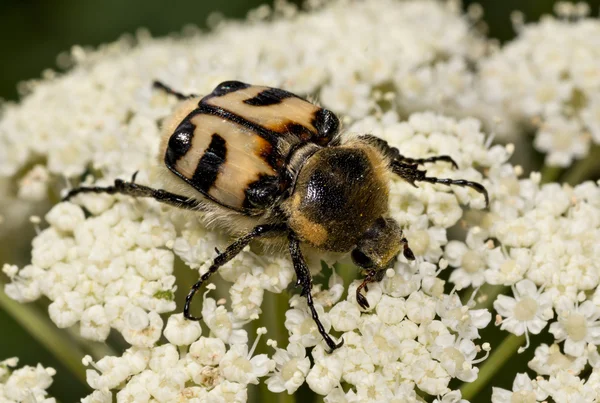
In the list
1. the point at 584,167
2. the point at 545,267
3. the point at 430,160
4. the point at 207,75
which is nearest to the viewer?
the point at 545,267

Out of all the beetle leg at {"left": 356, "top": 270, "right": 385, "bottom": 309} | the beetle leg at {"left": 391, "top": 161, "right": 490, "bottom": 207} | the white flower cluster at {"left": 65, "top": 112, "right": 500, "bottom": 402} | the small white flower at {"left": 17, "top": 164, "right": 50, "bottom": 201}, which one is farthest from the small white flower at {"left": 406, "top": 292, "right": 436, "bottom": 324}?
the small white flower at {"left": 17, "top": 164, "right": 50, "bottom": 201}

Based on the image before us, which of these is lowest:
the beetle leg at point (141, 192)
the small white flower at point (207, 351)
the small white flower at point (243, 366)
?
the small white flower at point (243, 366)

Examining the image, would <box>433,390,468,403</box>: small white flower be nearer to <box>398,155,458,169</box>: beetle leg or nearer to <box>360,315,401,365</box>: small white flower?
<box>360,315,401,365</box>: small white flower

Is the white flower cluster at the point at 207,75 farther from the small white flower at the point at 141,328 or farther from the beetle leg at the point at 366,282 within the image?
the beetle leg at the point at 366,282

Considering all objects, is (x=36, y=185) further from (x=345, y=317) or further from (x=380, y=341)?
(x=380, y=341)

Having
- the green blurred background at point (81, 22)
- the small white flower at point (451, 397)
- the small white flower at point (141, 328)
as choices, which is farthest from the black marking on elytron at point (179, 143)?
the green blurred background at point (81, 22)

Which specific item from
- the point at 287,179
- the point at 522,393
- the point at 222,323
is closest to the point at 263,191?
the point at 287,179

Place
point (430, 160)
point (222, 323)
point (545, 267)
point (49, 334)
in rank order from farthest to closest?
point (49, 334)
point (430, 160)
point (545, 267)
point (222, 323)

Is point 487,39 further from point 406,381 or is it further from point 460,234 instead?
point 406,381
